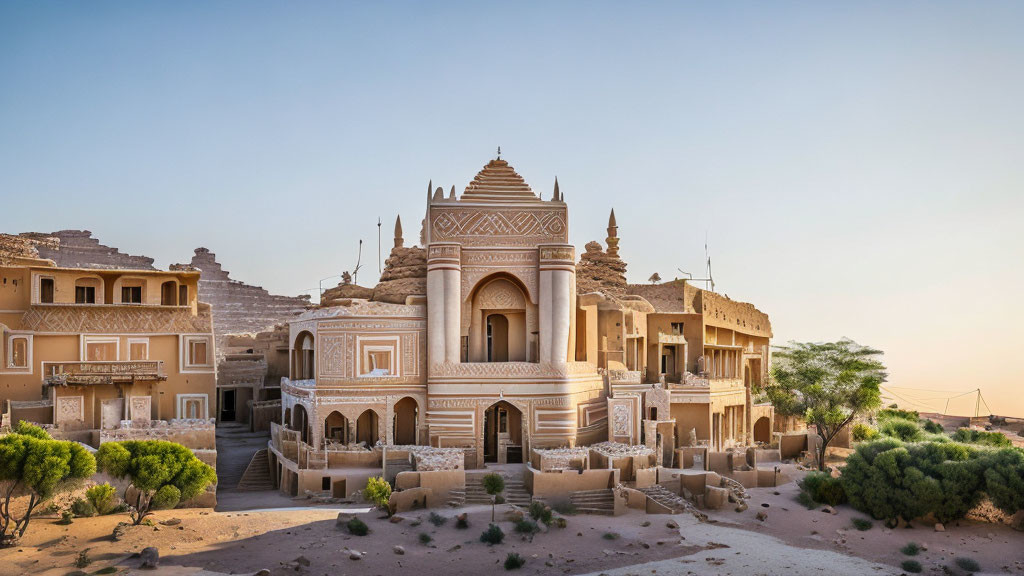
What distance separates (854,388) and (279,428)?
2607 cm

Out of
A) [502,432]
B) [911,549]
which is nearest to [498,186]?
[502,432]

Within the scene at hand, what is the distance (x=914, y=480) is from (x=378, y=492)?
17.6 meters

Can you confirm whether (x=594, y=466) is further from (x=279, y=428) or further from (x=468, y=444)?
(x=279, y=428)

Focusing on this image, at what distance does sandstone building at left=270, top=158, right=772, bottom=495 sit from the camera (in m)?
34.3

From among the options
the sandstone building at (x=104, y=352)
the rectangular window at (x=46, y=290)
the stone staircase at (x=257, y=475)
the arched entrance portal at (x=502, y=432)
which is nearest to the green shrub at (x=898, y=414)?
the arched entrance portal at (x=502, y=432)

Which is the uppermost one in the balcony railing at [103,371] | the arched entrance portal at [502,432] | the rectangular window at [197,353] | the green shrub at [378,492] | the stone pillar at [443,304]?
the stone pillar at [443,304]

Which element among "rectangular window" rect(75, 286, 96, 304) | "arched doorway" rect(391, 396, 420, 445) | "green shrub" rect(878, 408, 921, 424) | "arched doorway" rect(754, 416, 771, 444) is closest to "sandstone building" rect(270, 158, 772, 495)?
"arched doorway" rect(391, 396, 420, 445)

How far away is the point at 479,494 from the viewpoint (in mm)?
29859

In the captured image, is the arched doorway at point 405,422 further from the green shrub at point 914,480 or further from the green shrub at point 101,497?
Result: the green shrub at point 914,480

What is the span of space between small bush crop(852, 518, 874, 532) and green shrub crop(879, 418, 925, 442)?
54.2 feet

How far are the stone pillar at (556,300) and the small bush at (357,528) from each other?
40.0 ft

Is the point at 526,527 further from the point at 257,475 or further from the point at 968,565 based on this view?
the point at 257,475

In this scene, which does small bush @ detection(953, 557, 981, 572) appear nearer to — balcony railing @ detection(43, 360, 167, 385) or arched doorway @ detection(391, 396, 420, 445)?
arched doorway @ detection(391, 396, 420, 445)

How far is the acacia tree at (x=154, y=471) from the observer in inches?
981
